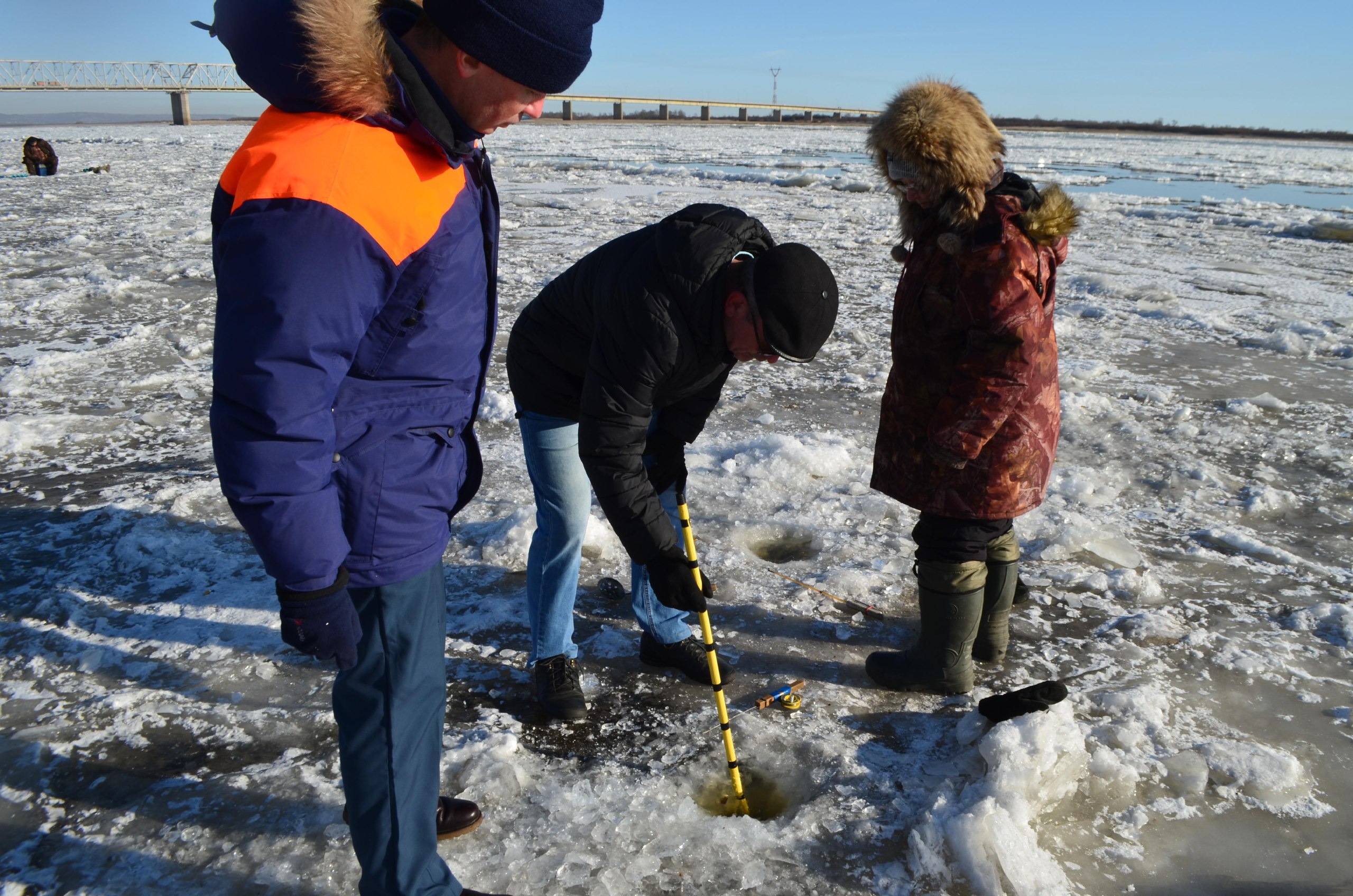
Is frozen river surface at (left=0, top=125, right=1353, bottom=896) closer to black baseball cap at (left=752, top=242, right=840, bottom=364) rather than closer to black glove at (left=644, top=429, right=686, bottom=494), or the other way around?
black glove at (left=644, top=429, right=686, bottom=494)

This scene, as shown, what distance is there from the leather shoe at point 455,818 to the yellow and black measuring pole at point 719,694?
0.73m

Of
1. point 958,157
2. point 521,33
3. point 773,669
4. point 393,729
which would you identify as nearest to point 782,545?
point 773,669

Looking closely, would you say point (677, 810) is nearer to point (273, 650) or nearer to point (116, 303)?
point (273, 650)

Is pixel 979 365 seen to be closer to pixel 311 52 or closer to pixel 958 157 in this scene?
pixel 958 157

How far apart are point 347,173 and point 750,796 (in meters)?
2.08

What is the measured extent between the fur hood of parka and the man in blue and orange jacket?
1.33 metres

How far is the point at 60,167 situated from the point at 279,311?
2622 centimetres

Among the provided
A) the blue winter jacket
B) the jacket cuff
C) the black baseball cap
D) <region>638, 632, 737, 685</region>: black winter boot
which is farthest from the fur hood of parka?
the jacket cuff

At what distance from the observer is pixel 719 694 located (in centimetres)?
261

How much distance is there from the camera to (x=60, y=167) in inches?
851

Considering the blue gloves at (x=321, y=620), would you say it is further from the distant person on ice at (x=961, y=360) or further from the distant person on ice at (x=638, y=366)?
the distant person on ice at (x=961, y=360)

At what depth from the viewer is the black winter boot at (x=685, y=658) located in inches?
120

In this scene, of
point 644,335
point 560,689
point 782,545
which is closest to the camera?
point 644,335

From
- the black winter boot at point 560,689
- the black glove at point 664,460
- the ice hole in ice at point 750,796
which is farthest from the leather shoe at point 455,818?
the black glove at point 664,460
